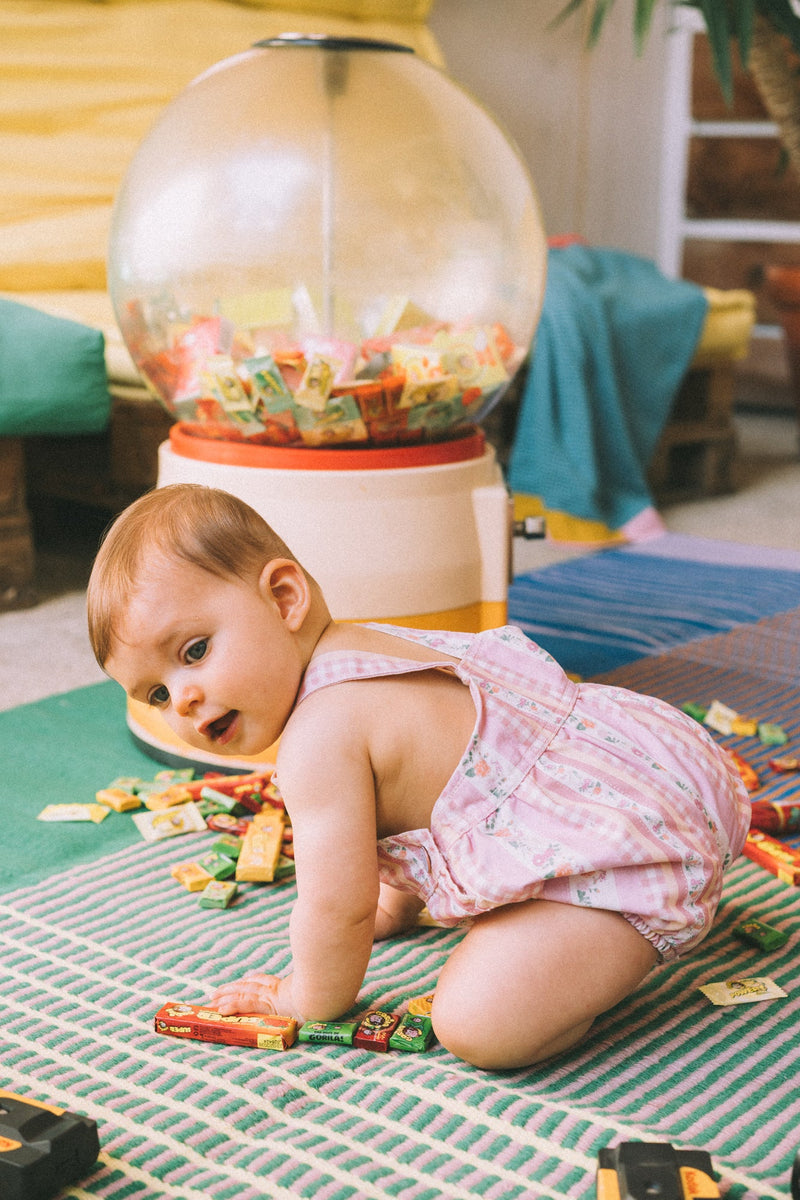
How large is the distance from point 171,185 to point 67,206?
0.94m

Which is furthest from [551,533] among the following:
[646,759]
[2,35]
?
[646,759]

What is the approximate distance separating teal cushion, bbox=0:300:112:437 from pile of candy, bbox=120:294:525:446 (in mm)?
317

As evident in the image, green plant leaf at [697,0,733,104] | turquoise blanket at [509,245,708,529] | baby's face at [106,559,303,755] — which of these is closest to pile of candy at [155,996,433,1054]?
baby's face at [106,559,303,755]

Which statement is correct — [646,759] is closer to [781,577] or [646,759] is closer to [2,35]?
[781,577]

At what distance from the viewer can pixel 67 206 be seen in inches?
89.5

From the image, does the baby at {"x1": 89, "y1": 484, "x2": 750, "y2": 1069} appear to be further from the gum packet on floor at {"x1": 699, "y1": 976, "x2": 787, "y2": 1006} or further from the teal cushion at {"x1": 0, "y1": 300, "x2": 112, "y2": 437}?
the teal cushion at {"x1": 0, "y1": 300, "x2": 112, "y2": 437}

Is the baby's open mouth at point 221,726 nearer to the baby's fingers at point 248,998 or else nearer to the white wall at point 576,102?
the baby's fingers at point 248,998

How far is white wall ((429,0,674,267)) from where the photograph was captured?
3.31 m

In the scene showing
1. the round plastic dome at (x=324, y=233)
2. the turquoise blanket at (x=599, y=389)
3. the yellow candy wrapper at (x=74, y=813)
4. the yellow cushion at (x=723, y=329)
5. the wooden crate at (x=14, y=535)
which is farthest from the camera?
the yellow cushion at (x=723, y=329)

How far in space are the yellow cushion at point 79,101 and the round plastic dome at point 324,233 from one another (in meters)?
0.73

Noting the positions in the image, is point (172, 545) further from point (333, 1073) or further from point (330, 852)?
point (333, 1073)

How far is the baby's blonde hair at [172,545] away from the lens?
830mm

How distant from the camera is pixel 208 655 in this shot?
2.72 ft

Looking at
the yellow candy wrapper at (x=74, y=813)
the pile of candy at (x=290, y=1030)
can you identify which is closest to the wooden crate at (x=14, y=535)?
the yellow candy wrapper at (x=74, y=813)
